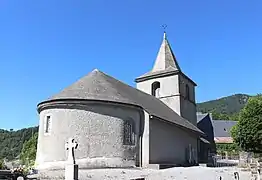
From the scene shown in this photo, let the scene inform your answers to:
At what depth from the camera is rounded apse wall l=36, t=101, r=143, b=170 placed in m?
21.1

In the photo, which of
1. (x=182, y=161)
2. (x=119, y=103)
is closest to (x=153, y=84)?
(x=182, y=161)

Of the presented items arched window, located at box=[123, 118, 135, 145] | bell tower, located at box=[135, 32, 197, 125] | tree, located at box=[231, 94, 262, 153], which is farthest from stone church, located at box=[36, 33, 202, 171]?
tree, located at box=[231, 94, 262, 153]

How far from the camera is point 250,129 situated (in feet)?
→ 108

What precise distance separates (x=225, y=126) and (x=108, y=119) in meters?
52.6

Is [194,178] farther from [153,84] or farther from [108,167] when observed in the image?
[153,84]

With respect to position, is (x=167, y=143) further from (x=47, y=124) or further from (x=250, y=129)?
(x=250, y=129)

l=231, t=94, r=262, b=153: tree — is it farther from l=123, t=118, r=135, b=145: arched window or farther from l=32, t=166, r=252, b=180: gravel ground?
l=123, t=118, r=135, b=145: arched window

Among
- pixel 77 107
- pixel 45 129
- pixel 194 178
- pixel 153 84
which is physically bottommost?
pixel 194 178

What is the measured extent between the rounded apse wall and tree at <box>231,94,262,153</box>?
52.9 feet

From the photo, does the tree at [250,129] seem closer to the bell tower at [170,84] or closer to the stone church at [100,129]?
the bell tower at [170,84]

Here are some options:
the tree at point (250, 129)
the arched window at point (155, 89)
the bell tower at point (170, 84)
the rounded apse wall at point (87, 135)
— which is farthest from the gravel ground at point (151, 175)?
the arched window at point (155, 89)

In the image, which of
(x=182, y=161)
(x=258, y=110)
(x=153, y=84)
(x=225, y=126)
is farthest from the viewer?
(x=225, y=126)

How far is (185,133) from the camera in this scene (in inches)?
1220

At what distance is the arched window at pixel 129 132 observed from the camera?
2281 centimetres
